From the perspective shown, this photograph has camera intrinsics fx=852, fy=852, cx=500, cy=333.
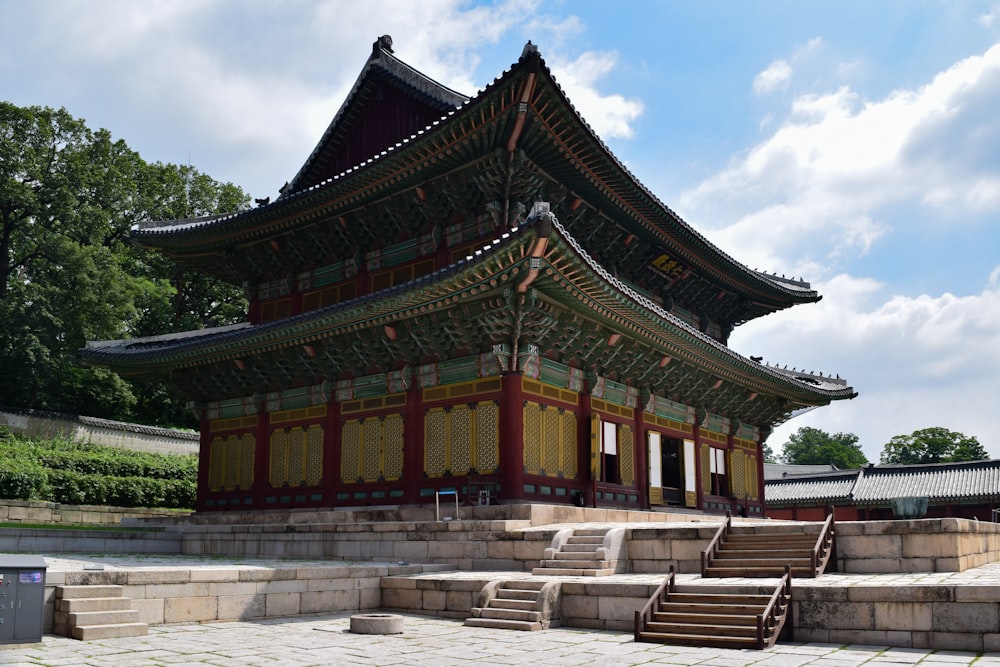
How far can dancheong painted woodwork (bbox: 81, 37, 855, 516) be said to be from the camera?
20094 millimetres

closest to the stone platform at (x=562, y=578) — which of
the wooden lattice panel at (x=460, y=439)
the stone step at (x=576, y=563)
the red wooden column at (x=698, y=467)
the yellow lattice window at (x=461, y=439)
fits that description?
the stone step at (x=576, y=563)

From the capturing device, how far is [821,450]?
114875mm

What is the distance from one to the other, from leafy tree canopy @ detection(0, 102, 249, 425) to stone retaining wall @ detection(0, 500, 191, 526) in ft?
45.9

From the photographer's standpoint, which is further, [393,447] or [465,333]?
[393,447]

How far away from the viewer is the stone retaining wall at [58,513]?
29547 mm

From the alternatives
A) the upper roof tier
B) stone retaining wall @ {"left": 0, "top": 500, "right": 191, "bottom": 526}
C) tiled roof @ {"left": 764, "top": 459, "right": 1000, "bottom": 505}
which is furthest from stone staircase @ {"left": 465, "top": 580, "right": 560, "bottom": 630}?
tiled roof @ {"left": 764, "top": 459, "right": 1000, "bottom": 505}

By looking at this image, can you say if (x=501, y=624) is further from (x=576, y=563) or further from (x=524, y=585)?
(x=576, y=563)

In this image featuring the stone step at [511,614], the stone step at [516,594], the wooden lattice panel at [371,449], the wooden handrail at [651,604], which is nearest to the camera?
the wooden handrail at [651,604]

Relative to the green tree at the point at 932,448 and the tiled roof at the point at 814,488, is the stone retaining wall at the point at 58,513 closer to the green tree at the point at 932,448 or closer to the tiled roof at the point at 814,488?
the tiled roof at the point at 814,488

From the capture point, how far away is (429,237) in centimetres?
2425

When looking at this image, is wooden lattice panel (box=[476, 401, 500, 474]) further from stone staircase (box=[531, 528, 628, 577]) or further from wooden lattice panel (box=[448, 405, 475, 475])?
stone staircase (box=[531, 528, 628, 577])

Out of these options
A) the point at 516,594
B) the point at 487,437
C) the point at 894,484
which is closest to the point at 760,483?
the point at 487,437

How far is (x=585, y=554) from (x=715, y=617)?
3.87 metres

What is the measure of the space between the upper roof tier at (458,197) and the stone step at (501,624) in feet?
37.2
